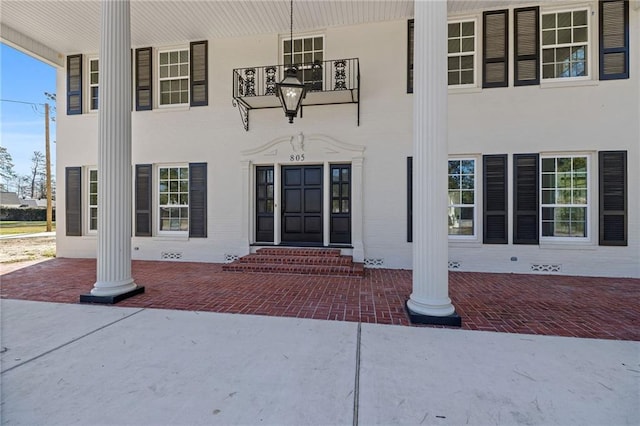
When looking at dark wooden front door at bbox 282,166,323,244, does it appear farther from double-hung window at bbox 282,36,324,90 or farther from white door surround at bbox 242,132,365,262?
double-hung window at bbox 282,36,324,90

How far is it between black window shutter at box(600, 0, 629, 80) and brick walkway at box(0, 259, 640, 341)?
4185 millimetres

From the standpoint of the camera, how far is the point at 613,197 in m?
6.24

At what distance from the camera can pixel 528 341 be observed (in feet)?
10.4

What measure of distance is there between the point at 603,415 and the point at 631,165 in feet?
21.0

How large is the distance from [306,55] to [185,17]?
2.81 m

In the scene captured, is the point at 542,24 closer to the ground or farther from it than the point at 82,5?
closer to the ground

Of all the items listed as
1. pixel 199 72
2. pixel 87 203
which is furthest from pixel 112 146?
pixel 87 203

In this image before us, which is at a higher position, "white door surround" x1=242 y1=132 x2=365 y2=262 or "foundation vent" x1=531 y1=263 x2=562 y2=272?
"white door surround" x1=242 y1=132 x2=365 y2=262

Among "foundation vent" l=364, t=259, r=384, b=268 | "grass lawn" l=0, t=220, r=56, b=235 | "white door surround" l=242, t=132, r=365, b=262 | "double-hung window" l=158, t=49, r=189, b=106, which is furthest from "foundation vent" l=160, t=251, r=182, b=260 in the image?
"grass lawn" l=0, t=220, r=56, b=235

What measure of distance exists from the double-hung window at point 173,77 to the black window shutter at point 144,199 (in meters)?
1.83

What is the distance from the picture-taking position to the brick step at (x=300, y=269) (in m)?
6.23

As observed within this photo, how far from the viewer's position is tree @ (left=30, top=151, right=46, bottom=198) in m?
43.0

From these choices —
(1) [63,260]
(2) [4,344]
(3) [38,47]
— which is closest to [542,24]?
(2) [4,344]

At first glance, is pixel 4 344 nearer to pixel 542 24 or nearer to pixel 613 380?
pixel 613 380
